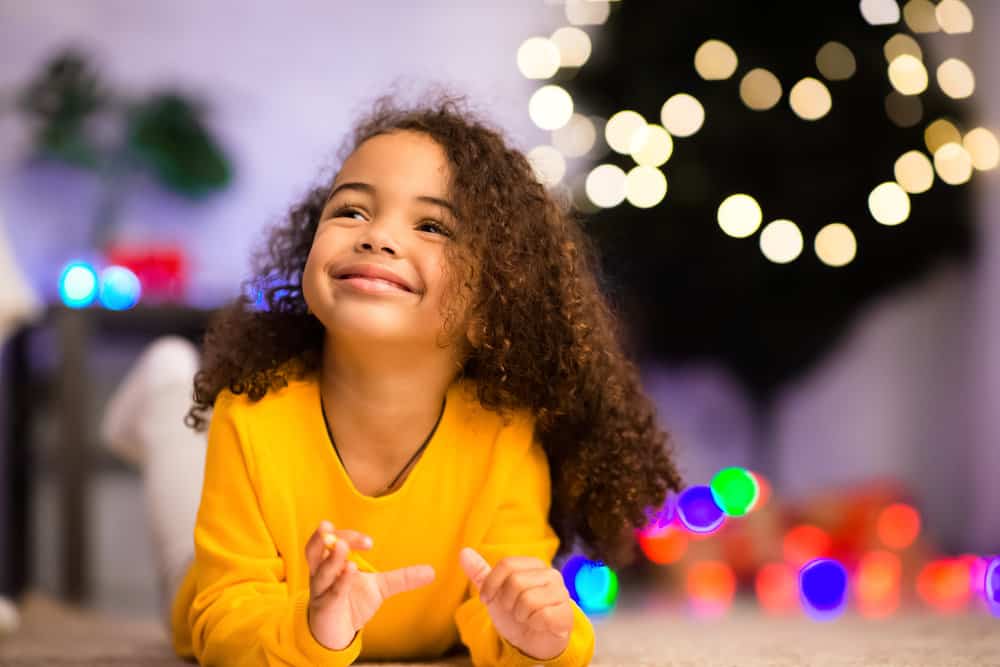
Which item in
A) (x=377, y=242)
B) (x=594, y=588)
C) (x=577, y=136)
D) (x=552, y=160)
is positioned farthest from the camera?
(x=552, y=160)

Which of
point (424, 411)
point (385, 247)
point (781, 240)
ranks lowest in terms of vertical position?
point (424, 411)

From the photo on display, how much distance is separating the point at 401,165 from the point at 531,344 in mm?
191

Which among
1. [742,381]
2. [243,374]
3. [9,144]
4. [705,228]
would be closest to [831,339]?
[742,381]

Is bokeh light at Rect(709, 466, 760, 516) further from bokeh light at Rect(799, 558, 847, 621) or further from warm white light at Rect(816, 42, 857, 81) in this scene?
warm white light at Rect(816, 42, 857, 81)

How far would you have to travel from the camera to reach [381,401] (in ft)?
3.18

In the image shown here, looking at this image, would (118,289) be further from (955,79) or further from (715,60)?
(955,79)

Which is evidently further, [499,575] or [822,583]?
[822,583]

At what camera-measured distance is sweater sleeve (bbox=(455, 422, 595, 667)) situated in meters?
0.87

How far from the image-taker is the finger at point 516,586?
771mm

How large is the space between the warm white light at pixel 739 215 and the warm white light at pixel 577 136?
0.27 metres

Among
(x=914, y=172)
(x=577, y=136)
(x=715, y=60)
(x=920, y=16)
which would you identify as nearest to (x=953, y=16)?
(x=920, y=16)

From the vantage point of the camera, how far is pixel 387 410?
0.97 meters

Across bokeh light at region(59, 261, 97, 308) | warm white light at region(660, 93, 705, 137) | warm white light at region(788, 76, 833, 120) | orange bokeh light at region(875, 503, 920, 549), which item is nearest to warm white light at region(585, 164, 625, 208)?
warm white light at region(660, 93, 705, 137)

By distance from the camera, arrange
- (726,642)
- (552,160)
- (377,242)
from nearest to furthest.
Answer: (377,242)
(726,642)
(552,160)
